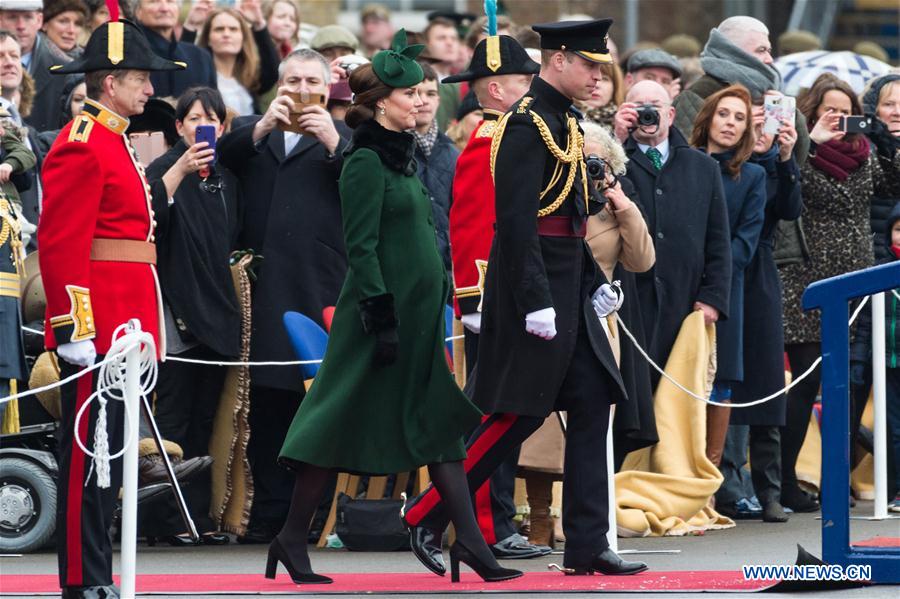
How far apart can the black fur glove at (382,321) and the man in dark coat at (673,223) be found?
2.67 m

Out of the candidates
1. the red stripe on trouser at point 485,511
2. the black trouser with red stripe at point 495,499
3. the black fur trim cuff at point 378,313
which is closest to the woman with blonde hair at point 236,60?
the black trouser with red stripe at point 495,499

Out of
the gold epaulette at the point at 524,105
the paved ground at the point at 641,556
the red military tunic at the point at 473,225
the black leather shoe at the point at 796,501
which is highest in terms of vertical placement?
the gold epaulette at the point at 524,105

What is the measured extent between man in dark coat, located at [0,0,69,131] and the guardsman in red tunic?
12.5 feet

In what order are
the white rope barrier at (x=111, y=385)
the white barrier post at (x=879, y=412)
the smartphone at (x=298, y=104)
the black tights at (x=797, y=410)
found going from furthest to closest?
the black tights at (x=797, y=410) → the smartphone at (x=298, y=104) → the white barrier post at (x=879, y=412) → the white rope barrier at (x=111, y=385)

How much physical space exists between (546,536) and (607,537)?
1.13 meters

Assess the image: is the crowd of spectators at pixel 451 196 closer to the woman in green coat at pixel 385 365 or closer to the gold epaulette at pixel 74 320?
the woman in green coat at pixel 385 365

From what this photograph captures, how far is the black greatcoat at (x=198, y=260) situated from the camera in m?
9.55

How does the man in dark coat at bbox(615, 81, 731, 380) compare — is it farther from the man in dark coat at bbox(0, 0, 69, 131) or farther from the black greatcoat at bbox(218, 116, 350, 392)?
the man in dark coat at bbox(0, 0, 69, 131)

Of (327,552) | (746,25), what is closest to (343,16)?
(746,25)

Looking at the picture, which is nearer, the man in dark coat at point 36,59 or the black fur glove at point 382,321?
the black fur glove at point 382,321

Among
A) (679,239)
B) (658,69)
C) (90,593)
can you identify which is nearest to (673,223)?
(679,239)

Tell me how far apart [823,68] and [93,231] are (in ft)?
24.9

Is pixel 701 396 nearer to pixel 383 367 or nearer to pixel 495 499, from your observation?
pixel 495 499

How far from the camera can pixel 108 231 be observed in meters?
7.41
